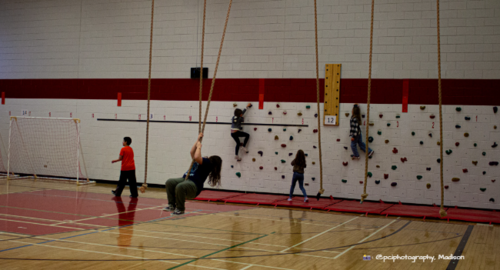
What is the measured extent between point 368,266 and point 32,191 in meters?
8.95

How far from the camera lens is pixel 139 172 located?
12961 mm

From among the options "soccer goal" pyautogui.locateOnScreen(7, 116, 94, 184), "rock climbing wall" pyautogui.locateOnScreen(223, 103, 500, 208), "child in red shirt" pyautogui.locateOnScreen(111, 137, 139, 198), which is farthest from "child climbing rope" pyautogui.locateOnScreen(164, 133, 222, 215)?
"soccer goal" pyautogui.locateOnScreen(7, 116, 94, 184)

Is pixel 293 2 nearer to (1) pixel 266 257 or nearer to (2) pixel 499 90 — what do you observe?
(2) pixel 499 90

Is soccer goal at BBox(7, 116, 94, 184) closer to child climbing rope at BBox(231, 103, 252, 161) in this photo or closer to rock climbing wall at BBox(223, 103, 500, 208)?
child climbing rope at BBox(231, 103, 252, 161)

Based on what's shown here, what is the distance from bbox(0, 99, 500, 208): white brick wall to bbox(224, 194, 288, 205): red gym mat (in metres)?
0.40

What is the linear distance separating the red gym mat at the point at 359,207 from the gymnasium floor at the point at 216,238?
0.31 m

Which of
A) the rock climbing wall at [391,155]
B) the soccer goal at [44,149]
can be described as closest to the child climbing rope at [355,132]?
the rock climbing wall at [391,155]

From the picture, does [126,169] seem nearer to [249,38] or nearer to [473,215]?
[249,38]

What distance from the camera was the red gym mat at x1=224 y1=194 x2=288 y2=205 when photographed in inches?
411

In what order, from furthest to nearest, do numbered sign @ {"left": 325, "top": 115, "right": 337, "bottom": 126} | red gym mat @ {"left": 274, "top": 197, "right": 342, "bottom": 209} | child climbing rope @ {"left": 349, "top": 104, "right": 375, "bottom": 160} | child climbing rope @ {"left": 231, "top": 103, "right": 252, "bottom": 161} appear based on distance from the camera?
child climbing rope @ {"left": 231, "top": 103, "right": 252, "bottom": 161} → numbered sign @ {"left": 325, "top": 115, "right": 337, "bottom": 126} → child climbing rope @ {"left": 349, "top": 104, "right": 375, "bottom": 160} → red gym mat @ {"left": 274, "top": 197, "right": 342, "bottom": 209}

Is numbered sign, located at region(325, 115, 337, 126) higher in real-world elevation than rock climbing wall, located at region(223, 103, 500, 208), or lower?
higher

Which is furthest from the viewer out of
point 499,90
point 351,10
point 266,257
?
point 351,10

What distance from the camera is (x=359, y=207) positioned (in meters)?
9.89

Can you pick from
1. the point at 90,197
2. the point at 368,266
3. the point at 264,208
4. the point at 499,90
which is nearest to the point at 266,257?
the point at 368,266
